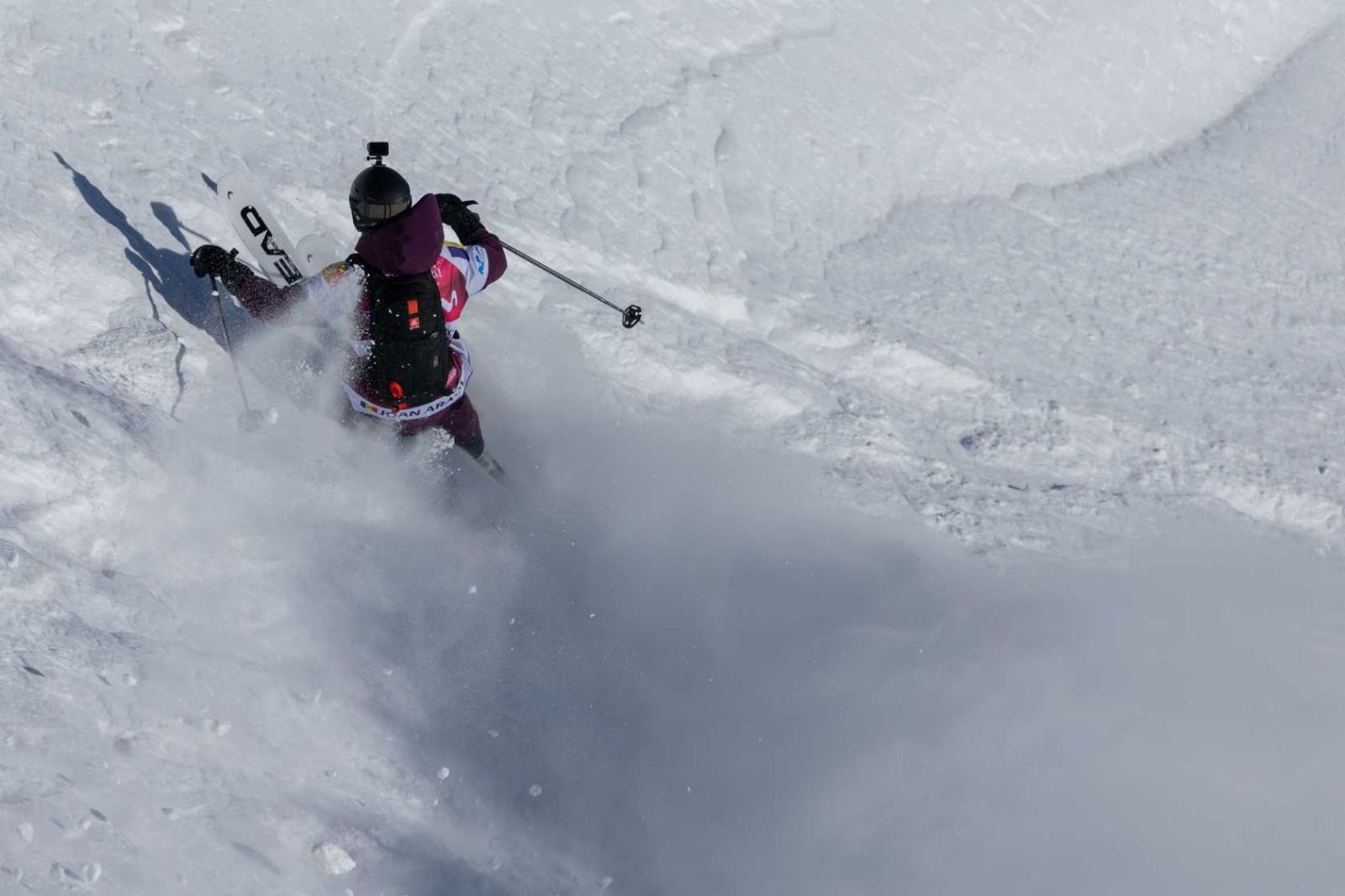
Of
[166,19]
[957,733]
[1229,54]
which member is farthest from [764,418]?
[1229,54]

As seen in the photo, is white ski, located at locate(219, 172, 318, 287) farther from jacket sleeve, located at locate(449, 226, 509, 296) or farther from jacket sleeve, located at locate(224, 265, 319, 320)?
jacket sleeve, located at locate(449, 226, 509, 296)

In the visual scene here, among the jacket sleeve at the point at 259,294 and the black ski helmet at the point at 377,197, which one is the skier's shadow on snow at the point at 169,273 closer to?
the jacket sleeve at the point at 259,294

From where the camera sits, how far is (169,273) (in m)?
5.88

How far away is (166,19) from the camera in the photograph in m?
7.36

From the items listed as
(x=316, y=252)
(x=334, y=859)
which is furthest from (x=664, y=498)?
(x=334, y=859)

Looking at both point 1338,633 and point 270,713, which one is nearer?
point 270,713

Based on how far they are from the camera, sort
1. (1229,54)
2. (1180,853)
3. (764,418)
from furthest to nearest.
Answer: (1229,54) → (764,418) → (1180,853)

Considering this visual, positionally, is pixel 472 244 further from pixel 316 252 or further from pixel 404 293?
pixel 316 252

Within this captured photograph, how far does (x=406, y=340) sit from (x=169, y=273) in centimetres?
184

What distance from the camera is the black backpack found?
4.78 metres

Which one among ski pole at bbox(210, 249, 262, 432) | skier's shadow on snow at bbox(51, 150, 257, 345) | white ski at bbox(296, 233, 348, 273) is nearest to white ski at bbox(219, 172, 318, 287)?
white ski at bbox(296, 233, 348, 273)

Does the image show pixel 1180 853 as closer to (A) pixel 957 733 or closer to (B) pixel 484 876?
(A) pixel 957 733

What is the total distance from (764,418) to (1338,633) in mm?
3698

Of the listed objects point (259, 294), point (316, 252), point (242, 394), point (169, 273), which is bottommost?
point (242, 394)
